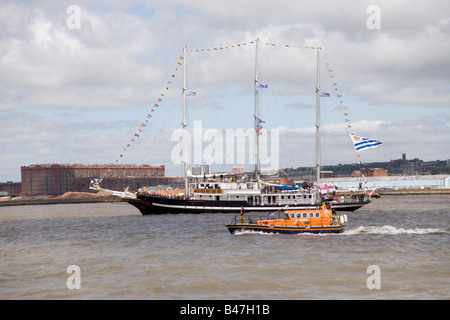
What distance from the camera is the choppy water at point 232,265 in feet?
74.6

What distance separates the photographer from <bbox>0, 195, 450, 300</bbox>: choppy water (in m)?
22.8

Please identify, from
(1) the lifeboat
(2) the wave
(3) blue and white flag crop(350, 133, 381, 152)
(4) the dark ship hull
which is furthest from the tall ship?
(1) the lifeboat

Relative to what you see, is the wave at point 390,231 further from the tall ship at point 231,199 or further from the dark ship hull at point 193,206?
the dark ship hull at point 193,206

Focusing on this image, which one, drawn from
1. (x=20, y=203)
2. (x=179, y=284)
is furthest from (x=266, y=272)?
(x=20, y=203)

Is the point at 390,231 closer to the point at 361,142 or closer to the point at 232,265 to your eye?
the point at 232,265

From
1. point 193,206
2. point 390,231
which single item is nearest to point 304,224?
point 390,231

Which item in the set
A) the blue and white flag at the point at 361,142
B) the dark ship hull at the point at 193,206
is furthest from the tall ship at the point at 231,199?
the blue and white flag at the point at 361,142

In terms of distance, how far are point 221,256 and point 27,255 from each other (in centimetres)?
1320

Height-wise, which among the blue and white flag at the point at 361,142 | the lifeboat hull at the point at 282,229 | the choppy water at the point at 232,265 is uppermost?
the blue and white flag at the point at 361,142

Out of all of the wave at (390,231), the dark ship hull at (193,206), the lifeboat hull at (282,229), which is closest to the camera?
the lifeboat hull at (282,229)

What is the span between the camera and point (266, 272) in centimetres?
2655

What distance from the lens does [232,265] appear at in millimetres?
28812

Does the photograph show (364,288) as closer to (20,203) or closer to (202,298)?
(202,298)
